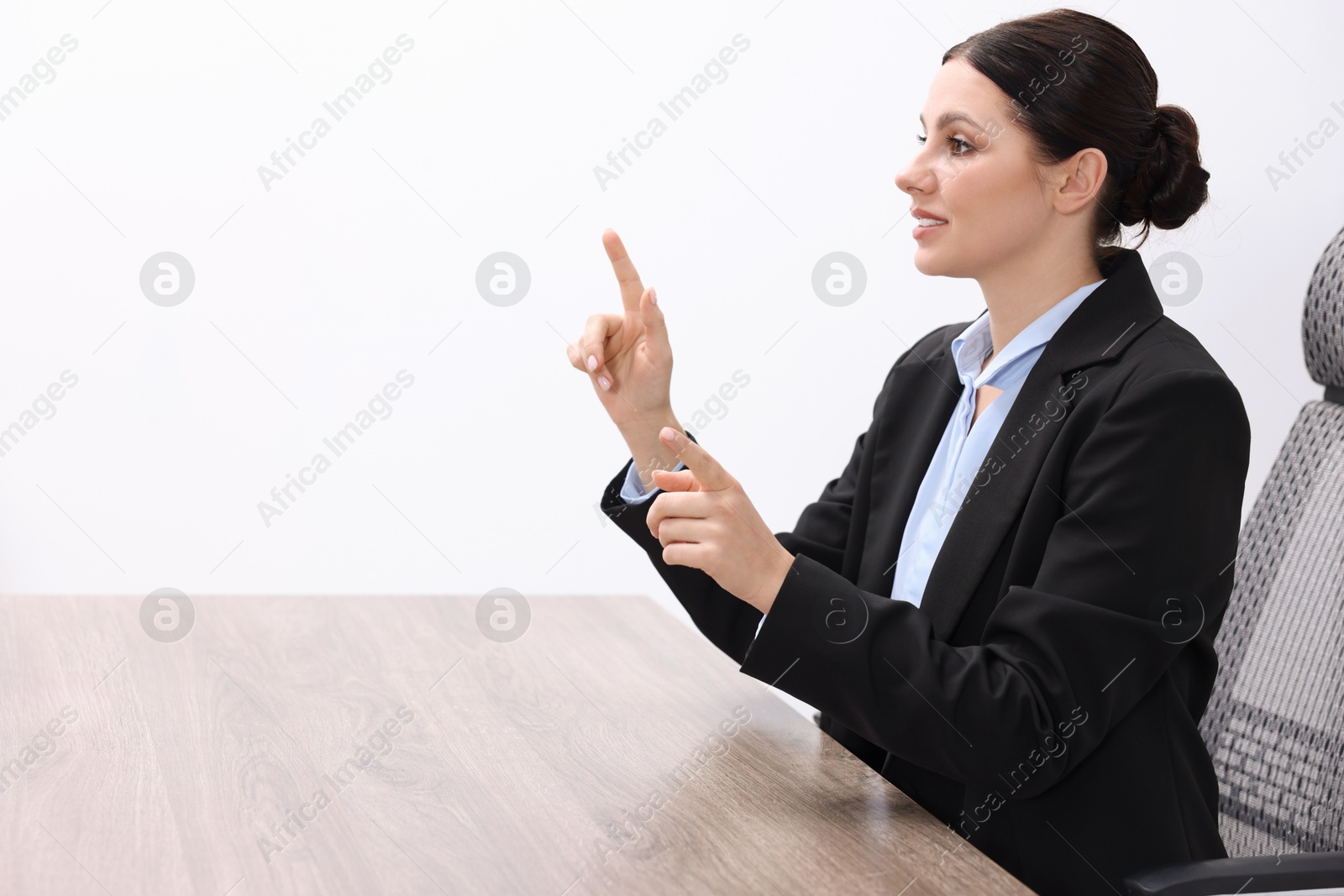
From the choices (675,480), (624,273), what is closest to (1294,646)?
(675,480)

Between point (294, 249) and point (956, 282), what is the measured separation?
1668mm

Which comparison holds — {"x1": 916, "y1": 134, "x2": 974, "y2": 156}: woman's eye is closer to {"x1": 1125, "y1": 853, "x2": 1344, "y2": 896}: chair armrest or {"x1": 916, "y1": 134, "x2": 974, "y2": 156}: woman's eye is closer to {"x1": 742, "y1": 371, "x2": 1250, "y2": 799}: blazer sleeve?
{"x1": 742, "y1": 371, "x2": 1250, "y2": 799}: blazer sleeve

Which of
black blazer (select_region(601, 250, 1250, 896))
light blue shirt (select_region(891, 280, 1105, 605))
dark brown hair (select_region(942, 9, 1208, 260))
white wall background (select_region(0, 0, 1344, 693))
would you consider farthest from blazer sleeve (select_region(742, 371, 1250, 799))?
white wall background (select_region(0, 0, 1344, 693))

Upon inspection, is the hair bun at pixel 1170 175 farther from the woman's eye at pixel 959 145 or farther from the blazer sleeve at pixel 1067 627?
the blazer sleeve at pixel 1067 627

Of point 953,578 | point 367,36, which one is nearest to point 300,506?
point 367,36

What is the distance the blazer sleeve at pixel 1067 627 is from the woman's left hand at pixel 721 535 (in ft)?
0.08

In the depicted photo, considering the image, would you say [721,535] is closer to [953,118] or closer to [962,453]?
[962,453]

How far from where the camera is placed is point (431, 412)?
290cm

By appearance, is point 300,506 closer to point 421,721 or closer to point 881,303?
point 881,303

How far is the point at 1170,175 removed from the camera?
1394 millimetres

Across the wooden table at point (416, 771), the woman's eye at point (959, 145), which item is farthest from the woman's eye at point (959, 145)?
the wooden table at point (416, 771)

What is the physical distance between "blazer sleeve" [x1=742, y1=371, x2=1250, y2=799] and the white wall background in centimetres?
185

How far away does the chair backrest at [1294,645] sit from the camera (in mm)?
1281

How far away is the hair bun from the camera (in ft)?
4.55
